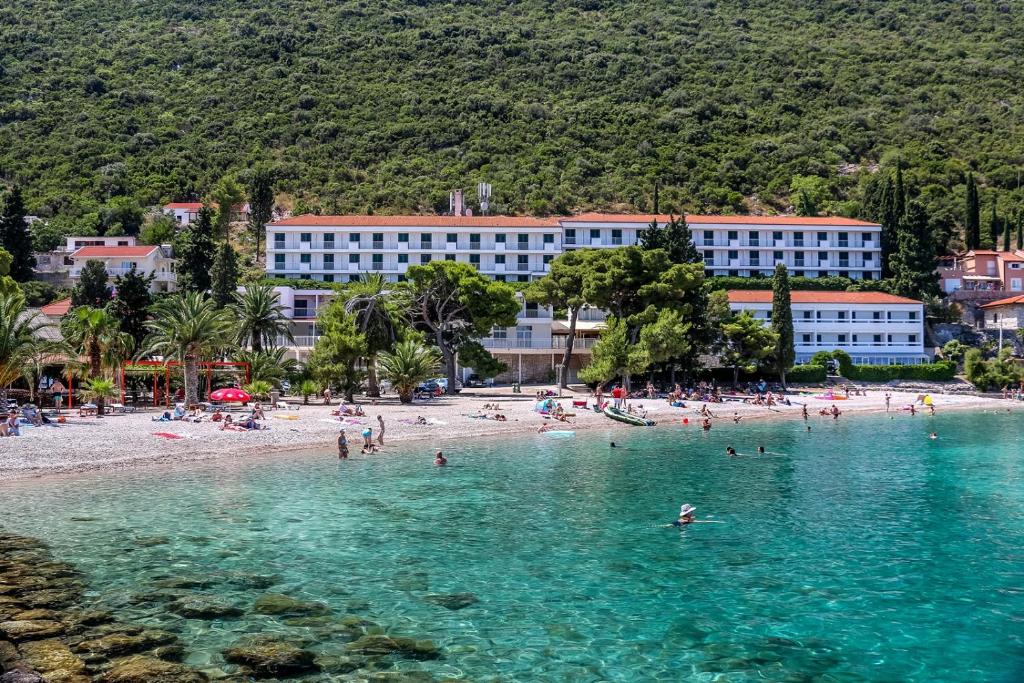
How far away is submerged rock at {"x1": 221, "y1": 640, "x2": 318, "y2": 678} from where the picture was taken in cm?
1269

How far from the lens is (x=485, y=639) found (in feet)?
47.1

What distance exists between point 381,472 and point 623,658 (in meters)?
18.7

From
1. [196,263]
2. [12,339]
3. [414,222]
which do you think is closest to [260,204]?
[414,222]

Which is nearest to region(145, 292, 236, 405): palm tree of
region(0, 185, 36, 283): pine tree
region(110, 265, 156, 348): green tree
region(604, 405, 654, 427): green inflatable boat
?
region(110, 265, 156, 348): green tree

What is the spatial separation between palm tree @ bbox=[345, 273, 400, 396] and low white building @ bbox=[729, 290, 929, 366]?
32843 millimetres

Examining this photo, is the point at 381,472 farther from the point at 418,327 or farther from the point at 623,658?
the point at 418,327

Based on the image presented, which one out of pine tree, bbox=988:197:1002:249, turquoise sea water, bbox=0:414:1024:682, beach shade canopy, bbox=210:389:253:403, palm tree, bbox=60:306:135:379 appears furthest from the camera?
pine tree, bbox=988:197:1002:249

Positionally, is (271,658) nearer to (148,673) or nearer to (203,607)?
(148,673)

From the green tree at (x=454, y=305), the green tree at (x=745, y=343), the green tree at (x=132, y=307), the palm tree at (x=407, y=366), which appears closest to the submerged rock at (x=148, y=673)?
the palm tree at (x=407, y=366)

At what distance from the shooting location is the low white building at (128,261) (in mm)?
81938

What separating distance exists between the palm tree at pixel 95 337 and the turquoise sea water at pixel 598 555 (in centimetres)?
1593

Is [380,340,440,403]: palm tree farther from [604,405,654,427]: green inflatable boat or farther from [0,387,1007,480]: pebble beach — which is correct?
[604,405,654,427]: green inflatable boat

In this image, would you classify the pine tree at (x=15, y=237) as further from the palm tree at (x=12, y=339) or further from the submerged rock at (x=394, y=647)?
the submerged rock at (x=394, y=647)

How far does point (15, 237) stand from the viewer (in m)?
76.8
